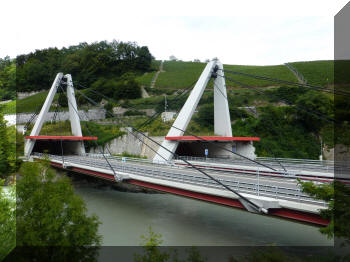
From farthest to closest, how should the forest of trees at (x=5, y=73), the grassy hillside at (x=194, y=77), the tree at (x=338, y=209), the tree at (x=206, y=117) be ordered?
the grassy hillside at (x=194, y=77) → the tree at (x=206, y=117) → the forest of trees at (x=5, y=73) → the tree at (x=338, y=209)

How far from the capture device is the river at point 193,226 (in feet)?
51.5

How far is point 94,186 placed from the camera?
1339 inches

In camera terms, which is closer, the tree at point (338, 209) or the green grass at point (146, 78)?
the tree at point (338, 209)

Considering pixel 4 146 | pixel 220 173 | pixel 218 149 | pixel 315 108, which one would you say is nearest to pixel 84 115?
pixel 218 149

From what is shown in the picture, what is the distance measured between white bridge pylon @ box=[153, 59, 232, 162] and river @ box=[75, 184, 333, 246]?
469 cm

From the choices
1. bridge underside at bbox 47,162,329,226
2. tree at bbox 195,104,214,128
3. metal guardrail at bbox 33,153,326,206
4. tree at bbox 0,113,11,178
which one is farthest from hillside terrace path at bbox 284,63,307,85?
tree at bbox 0,113,11,178

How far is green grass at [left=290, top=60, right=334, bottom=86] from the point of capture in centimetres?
5849

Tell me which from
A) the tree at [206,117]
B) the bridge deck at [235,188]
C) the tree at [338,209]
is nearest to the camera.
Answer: the tree at [338,209]

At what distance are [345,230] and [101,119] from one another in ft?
164

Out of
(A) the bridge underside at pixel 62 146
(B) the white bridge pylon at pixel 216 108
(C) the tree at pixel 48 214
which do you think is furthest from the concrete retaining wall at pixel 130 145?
(C) the tree at pixel 48 214

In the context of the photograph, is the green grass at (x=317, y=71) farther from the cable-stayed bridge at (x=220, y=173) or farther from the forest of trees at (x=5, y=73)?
the forest of trees at (x=5, y=73)

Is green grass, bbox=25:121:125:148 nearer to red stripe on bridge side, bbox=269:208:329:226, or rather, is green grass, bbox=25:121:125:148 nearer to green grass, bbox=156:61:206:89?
green grass, bbox=156:61:206:89

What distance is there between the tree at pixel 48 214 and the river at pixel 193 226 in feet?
18.8

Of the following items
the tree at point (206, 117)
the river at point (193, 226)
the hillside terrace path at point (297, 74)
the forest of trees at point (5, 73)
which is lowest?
the river at point (193, 226)
